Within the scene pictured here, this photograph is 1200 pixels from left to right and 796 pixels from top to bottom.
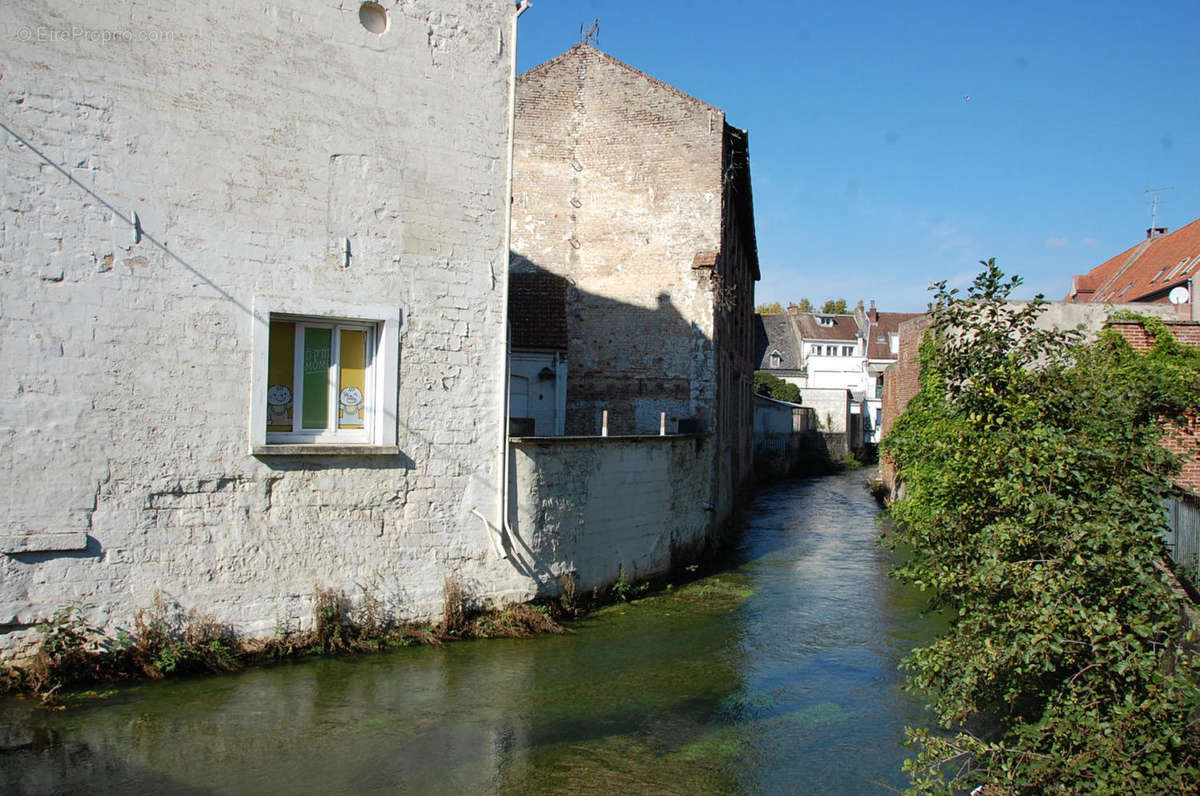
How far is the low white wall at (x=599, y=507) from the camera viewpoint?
1019 centimetres

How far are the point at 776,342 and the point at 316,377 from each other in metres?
64.9

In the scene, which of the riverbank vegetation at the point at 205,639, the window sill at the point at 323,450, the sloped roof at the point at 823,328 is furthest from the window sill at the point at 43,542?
the sloped roof at the point at 823,328

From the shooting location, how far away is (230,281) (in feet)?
27.1

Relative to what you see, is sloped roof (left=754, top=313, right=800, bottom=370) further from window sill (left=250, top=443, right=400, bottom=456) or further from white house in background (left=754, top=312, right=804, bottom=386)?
window sill (left=250, top=443, right=400, bottom=456)

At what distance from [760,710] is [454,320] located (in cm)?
485

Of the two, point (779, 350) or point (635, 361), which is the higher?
point (779, 350)

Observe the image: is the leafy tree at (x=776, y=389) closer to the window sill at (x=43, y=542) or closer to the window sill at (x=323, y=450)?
the window sill at (x=323, y=450)

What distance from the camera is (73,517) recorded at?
7.45 meters

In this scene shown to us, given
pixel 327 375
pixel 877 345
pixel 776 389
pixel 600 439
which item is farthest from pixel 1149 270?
pixel 327 375

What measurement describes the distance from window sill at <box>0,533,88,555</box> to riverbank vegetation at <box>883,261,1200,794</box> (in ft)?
21.0

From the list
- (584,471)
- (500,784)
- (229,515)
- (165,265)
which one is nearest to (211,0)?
(165,265)

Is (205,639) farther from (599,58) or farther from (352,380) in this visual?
(599,58)

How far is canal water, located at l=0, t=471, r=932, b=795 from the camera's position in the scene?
6121 millimetres

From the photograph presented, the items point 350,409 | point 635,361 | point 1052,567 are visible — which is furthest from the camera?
point 635,361
